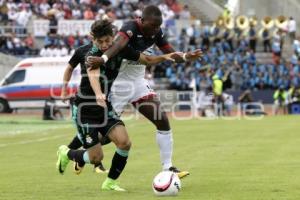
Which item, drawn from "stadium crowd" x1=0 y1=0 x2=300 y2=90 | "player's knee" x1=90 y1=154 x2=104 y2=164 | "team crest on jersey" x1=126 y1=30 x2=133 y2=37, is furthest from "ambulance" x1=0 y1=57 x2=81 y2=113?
"player's knee" x1=90 y1=154 x2=104 y2=164

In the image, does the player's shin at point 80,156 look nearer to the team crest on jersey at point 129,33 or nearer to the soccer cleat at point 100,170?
the team crest on jersey at point 129,33

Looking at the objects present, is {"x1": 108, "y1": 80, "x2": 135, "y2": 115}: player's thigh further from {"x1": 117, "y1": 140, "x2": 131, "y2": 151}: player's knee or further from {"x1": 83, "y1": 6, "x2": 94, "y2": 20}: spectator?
{"x1": 83, "y1": 6, "x2": 94, "y2": 20}: spectator

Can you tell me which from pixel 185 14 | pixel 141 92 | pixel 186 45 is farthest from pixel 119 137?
pixel 185 14

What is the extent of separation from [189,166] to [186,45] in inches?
1234

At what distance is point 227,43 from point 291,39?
4459 mm

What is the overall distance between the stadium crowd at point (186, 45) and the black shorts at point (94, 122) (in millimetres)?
29758

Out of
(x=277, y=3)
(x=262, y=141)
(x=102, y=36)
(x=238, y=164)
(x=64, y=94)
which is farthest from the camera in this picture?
(x=277, y=3)

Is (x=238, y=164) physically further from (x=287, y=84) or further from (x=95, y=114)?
(x=287, y=84)

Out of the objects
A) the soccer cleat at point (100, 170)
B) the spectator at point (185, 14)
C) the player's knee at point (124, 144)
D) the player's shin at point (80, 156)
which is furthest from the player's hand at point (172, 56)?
the spectator at point (185, 14)

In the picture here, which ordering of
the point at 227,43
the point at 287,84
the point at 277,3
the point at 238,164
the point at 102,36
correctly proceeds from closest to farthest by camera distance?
the point at 102,36
the point at 238,164
the point at 287,84
the point at 227,43
the point at 277,3

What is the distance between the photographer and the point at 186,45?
46625 millimetres

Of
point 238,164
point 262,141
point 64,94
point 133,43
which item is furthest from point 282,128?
point 133,43

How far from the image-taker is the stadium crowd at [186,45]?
44.1m

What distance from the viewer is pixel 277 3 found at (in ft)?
170
